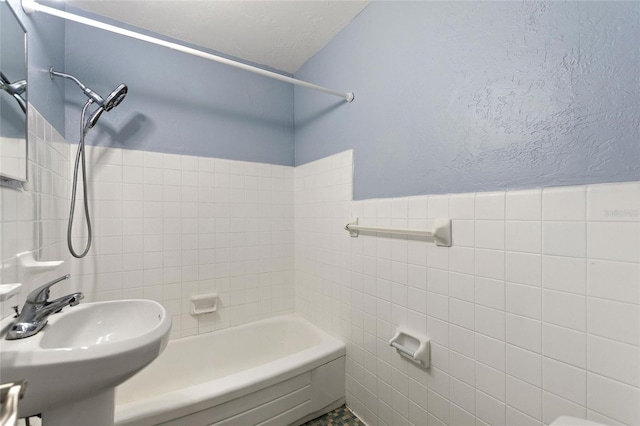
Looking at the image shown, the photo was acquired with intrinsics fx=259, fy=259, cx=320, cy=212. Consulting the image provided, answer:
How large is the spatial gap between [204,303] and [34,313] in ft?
3.62

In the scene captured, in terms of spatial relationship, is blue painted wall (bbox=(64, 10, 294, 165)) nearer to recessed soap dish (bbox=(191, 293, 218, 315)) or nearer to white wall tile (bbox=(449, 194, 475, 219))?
recessed soap dish (bbox=(191, 293, 218, 315))

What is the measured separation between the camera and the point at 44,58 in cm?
121

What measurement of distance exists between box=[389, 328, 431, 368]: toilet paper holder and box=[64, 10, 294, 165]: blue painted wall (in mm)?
1572

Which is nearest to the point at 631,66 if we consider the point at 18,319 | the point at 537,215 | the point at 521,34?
the point at 521,34

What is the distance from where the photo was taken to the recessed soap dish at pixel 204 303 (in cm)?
182

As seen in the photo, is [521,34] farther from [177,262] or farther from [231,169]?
[177,262]

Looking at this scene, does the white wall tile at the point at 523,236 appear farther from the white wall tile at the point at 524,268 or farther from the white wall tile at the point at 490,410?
the white wall tile at the point at 490,410

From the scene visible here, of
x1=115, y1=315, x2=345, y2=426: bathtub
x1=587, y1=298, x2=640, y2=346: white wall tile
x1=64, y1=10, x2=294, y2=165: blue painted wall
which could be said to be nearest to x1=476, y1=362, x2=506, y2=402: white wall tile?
x1=587, y1=298, x2=640, y2=346: white wall tile

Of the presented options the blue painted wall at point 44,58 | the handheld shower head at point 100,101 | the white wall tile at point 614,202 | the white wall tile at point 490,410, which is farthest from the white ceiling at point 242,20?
the white wall tile at point 490,410

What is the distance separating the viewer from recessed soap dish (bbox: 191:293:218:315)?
5.98 ft

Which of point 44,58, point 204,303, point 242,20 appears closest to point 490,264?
point 204,303

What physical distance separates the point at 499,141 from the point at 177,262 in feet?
6.40

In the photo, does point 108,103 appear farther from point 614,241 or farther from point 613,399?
point 613,399

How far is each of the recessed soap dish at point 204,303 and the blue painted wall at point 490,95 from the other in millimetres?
1274
